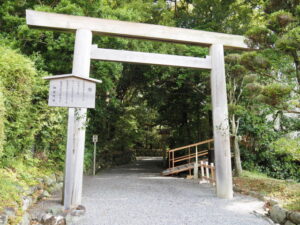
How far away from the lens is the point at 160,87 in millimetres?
10977

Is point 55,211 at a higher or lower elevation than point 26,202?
lower

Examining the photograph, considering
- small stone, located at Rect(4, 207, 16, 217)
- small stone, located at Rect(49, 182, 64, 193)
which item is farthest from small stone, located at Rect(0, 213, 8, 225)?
small stone, located at Rect(49, 182, 64, 193)

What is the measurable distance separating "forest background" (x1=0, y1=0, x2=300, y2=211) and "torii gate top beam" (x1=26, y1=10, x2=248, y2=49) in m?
0.74

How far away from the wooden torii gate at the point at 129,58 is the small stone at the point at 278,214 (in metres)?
1.13

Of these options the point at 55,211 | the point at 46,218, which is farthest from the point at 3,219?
the point at 55,211

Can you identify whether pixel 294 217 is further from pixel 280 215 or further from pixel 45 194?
pixel 45 194

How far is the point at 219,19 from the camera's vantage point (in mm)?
8852

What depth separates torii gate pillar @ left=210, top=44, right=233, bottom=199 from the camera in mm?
4938

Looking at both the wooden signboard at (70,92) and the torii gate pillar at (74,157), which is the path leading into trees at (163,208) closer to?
the torii gate pillar at (74,157)

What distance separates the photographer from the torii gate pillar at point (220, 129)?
4938mm

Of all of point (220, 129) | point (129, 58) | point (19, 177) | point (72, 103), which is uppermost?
point (129, 58)

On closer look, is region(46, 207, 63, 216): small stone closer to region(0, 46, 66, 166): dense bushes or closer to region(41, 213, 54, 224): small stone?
region(41, 213, 54, 224): small stone

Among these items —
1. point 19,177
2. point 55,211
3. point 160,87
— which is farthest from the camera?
point 160,87

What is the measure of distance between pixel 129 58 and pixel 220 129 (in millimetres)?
2651
